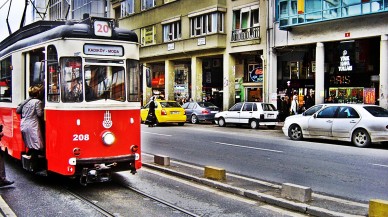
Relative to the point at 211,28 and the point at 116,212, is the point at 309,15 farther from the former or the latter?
the point at 116,212

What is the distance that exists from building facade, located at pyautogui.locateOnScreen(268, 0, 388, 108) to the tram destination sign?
16805mm

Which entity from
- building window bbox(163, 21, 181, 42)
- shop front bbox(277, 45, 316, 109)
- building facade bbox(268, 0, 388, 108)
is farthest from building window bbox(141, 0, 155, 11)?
shop front bbox(277, 45, 316, 109)

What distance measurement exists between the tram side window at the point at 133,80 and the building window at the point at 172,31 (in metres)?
28.0

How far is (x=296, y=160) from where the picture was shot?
12.8 m

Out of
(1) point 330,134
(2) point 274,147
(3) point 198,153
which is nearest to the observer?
(3) point 198,153

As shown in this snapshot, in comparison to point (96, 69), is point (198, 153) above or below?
below

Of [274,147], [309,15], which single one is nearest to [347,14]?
[309,15]

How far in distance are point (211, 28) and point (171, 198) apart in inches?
1011

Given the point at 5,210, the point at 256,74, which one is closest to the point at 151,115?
the point at 256,74

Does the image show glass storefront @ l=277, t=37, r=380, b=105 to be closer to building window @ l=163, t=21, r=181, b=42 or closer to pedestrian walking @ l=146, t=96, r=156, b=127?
pedestrian walking @ l=146, t=96, r=156, b=127

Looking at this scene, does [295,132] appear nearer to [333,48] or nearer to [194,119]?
[333,48]

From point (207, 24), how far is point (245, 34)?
11.9 ft

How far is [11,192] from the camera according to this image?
838 centimetres

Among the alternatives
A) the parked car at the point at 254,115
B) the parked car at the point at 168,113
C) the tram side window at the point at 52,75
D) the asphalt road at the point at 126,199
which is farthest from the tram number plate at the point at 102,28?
the parked car at the point at 168,113
